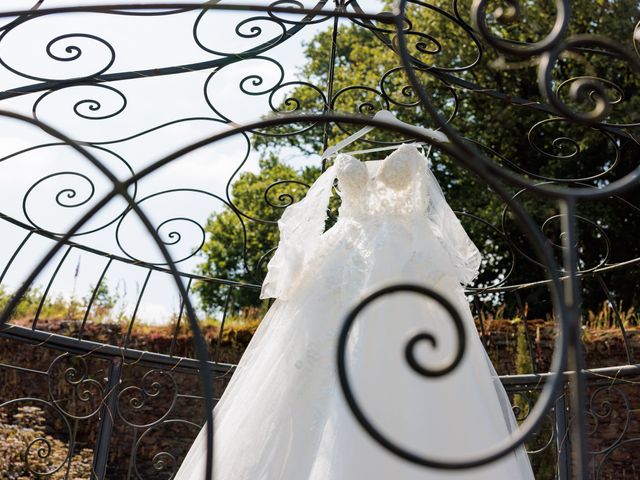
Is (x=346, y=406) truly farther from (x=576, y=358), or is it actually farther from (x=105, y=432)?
(x=576, y=358)

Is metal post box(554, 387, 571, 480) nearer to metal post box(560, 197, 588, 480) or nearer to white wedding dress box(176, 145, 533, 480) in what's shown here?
white wedding dress box(176, 145, 533, 480)

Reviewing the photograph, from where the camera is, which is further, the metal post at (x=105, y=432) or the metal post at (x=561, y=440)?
the metal post at (x=561, y=440)

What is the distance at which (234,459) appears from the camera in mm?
2271

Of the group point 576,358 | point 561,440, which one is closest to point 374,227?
point 561,440

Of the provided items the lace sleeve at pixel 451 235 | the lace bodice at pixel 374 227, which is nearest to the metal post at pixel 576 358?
the lace bodice at pixel 374 227

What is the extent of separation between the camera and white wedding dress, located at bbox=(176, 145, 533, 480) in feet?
7.24

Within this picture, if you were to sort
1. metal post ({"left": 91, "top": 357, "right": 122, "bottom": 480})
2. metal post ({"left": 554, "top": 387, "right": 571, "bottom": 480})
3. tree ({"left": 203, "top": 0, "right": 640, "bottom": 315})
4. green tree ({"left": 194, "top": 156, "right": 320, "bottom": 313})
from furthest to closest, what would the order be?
green tree ({"left": 194, "top": 156, "right": 320, "bottom": 313}) < tree ({"left": 203, "top": 0, "right": 640, "bottom": 315}) < metal post ({"left": 554, "top": 387, "right": 571, "bottom": 480}) < metal post ({"left": 91, "top": 357, "right": 122, "bottom": 480})

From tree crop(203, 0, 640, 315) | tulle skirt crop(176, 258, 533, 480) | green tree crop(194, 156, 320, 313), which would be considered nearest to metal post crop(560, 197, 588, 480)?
tulle skirt crop(176, 258, 533, 480)

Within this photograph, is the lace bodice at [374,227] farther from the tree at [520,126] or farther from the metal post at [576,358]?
the tree at [520,126]

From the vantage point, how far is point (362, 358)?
240 cm

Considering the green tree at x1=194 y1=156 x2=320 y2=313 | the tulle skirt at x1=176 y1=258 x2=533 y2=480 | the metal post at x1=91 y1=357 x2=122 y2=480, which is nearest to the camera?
the tulle skirt at x1=176 y1=258 x2=533 y2=480

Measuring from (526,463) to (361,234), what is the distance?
38.8 inches

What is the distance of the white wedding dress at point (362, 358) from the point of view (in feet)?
7.24

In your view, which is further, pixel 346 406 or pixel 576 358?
pixel 346 406
